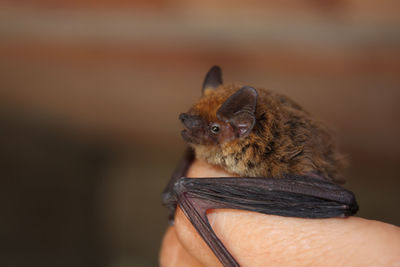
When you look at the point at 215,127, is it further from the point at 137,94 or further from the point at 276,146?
the point at 137,94

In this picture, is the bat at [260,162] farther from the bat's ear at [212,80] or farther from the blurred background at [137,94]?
the blurred background at [137,94]

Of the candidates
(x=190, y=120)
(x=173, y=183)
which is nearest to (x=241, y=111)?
(x=190, y=120)

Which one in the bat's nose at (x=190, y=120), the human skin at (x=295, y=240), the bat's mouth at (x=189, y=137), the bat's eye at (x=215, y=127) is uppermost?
the bat's nose at (x=190, y=120)

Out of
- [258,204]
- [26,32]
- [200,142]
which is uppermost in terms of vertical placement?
[26,32]

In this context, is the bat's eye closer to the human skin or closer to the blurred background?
the human skin

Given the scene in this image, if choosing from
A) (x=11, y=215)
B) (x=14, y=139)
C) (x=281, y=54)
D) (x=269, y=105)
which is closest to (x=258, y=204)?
(x=269, y=105)

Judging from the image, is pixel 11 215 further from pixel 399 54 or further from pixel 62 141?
pixel 399 54

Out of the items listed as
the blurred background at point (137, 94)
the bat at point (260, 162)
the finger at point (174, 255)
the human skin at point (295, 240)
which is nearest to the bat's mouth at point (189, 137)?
the bat at point (260, 162)
